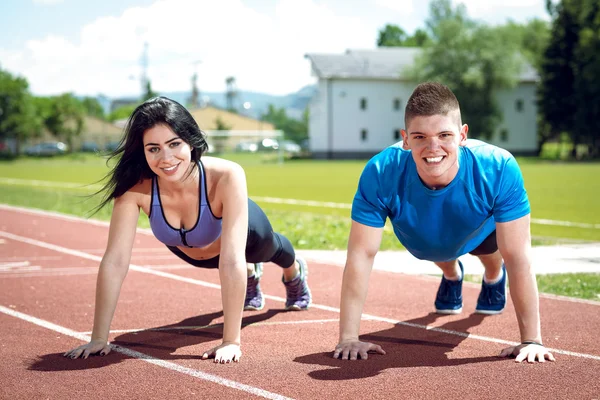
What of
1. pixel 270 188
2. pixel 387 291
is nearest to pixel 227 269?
pixel 387 291

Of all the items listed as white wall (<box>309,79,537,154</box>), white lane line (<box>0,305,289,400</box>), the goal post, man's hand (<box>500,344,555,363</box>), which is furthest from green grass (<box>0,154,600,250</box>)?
white wall (<box>309,79,537,154</box>)

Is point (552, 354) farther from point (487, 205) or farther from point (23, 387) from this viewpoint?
point (23, 387)

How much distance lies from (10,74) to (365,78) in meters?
38.4

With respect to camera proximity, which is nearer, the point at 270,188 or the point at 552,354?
the point at 552,354

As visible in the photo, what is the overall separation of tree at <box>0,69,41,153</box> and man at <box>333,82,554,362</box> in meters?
83.4

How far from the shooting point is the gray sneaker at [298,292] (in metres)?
7.21

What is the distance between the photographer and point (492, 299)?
23.0 ft

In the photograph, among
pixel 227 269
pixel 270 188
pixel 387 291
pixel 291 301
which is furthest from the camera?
pixel 270 188

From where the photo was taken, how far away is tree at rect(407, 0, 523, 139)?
68000 mm

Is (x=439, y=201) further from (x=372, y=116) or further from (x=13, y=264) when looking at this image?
(x=372, y=116)

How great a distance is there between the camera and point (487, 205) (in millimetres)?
5379

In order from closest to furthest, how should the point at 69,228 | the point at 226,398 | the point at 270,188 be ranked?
the point at 226,398
the point at 69,228
the point at 270,188

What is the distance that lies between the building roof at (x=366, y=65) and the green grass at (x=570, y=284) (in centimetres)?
6228

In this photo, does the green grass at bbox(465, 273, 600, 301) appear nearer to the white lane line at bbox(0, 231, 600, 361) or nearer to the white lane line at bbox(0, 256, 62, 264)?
the white lane line at bbox(0, 231, 600, 361)
